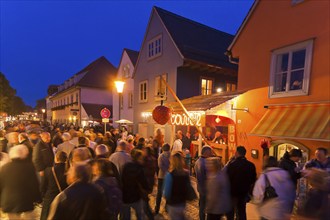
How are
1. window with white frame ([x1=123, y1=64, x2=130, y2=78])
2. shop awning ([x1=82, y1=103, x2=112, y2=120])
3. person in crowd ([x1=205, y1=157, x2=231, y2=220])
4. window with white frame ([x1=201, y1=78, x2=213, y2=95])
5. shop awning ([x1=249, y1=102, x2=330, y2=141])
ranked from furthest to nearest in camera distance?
shop awning ([x1=82, y1=103, x2=112, y2=120]) → window with white frame ([x1=123, y1=64, x2=130, y2=78]) → window with white frame ([x1=201, y1=78, x2=213, y2=95]) → shop awning ([x1=249, y1=102, x2=330, y2=141]) → person in crowd ([x1=205, y1=157, x2=231, y2=220])

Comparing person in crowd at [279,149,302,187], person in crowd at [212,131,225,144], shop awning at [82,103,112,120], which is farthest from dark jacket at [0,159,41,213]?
shop awning at [82,103,112,120]

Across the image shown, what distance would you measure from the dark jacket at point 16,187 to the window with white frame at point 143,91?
11981 mm

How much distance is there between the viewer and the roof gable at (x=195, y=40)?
13.2m

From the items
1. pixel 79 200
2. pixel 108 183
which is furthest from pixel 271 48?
pixel 79 200

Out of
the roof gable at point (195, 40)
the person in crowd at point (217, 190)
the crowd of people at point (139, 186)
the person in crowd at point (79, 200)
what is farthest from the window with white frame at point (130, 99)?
the person in crowd at point (79, 200)

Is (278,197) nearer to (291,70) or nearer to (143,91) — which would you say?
(291,70)

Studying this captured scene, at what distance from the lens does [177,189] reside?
3836 millimetres

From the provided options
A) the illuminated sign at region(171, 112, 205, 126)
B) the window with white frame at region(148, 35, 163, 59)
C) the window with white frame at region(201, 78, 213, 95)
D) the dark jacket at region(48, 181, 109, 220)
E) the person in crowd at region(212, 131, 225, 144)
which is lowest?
the person in crowd at region(212, 131, 225, 144)

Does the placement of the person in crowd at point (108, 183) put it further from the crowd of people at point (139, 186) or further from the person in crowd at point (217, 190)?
the person in crowd at point (217, 190)

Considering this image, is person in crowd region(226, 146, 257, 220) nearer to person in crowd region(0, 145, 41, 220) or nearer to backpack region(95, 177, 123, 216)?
backpack region(95, 177, 123, 216)

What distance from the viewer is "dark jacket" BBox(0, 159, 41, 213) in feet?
12.9

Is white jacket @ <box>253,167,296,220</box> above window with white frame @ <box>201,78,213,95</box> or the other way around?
the other way around

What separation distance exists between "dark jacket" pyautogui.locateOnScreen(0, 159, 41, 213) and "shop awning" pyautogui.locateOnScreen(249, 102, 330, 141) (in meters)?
6.47

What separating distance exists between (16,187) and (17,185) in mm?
40
